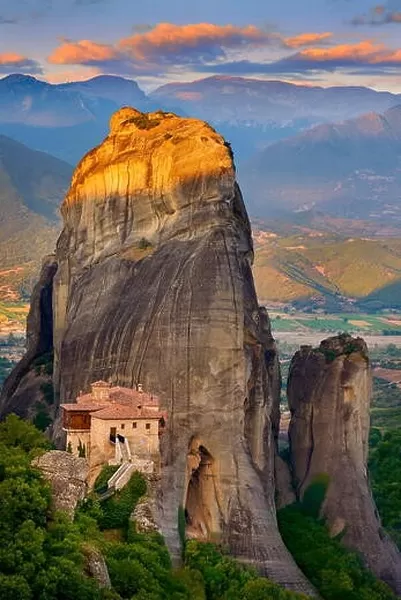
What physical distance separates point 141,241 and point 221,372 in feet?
30.9

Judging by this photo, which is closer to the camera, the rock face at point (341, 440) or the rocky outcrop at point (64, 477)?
the rocky outcrop at point (64, 477)

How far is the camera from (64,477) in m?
44.9

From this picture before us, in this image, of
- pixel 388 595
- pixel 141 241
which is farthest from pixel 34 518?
pixel 141 241

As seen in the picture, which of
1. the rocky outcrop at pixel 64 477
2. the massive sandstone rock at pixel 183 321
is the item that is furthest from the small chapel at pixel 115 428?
the rocky outcrop at pixel 64 477

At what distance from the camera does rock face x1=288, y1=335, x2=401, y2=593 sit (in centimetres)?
6631

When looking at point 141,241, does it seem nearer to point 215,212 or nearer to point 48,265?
point 215,212

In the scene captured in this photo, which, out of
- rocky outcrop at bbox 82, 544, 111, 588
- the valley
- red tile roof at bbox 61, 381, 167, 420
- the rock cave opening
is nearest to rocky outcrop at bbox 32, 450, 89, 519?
the valley

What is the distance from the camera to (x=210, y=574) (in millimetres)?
51719

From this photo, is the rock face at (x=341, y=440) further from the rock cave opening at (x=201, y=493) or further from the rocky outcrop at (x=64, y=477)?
the rocky outcrop at (x=64, y=477)

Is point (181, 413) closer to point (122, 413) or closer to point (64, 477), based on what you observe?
point (122, 413)

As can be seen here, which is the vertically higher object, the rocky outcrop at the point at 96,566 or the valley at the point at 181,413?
the valley at the point at 181,413

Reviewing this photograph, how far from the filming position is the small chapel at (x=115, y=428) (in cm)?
5259

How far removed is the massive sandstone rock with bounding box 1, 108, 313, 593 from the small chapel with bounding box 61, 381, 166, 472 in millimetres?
1908

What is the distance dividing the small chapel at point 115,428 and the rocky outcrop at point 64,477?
5.54 metres
